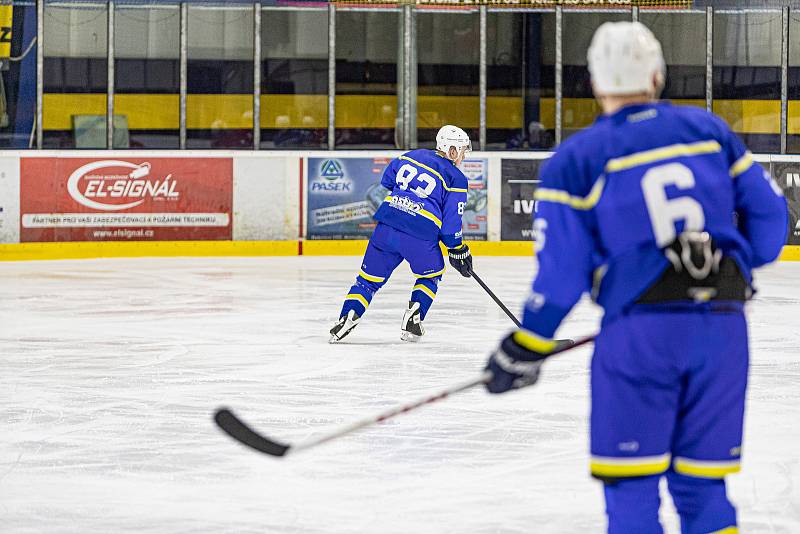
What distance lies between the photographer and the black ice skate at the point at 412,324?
256 inches

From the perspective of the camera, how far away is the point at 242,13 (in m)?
12.1

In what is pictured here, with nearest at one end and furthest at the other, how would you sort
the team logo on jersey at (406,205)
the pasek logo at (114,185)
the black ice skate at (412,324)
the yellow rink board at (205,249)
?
1. the team logo on jersey at (406,205)
2. the black ice skate at (412,324)
3. the yellow rink board at (205,249)
4. the pasek logo at (114,185)

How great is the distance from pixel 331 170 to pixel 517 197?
1581 millimetres

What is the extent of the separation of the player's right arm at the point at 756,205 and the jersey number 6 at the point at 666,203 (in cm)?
15

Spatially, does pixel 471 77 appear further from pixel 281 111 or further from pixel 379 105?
pixel 281 111

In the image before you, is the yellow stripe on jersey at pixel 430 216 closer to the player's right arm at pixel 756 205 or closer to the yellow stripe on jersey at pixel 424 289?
the yellow stripe on jersey at pixel 424 289

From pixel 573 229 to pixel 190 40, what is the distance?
1046 centimetres

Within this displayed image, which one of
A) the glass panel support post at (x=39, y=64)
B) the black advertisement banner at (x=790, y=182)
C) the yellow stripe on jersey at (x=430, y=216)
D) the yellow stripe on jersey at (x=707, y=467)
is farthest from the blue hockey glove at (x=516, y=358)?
the glass panel support post at (x=39, y=64)

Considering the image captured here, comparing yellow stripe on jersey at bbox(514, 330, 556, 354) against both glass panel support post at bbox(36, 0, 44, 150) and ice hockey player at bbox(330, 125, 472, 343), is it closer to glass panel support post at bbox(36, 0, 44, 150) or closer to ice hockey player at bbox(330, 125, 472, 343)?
ice hockey player at bbox(330, 125, 472, 343)

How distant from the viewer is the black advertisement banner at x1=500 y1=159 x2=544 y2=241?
11375mm

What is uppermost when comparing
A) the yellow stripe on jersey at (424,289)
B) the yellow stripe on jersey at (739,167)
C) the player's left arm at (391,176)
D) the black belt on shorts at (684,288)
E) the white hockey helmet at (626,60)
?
the white hockey helmet at (626,60)

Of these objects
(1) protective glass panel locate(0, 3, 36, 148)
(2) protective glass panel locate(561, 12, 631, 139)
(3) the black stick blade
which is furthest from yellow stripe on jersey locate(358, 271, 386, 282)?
(2) protective glass panel locate(561, 12, 631, 139)

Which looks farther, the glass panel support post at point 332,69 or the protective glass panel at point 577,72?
the protective glass panel at point 577,72

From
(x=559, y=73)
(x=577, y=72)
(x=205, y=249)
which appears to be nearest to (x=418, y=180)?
(x=205, y=249)
